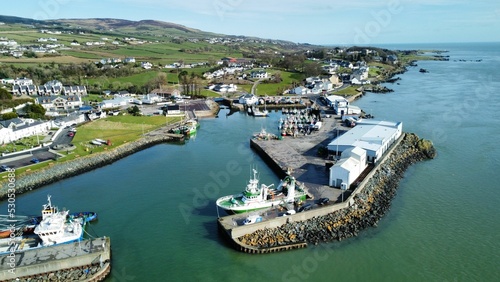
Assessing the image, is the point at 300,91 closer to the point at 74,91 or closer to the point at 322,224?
the point at 74,91

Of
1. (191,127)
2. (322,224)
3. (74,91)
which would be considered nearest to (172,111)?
(191,127)

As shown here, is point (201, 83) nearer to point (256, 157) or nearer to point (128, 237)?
point (256, 157)

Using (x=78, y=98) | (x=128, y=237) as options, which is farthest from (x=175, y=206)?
(x=78, y=98)

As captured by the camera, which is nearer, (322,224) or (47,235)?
(47,235)

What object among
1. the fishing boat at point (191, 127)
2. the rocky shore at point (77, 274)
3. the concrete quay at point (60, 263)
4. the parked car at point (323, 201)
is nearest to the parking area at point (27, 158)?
the concrete quay at point (60, 263)

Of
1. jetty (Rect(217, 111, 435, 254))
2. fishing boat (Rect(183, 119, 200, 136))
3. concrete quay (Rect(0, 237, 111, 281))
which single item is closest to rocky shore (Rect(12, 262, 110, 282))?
concrete quay (Rect(0, 237, 111, 281))
